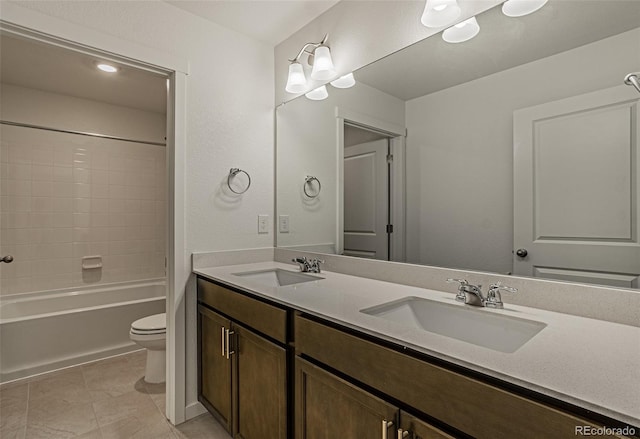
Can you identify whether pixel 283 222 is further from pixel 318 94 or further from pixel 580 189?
pixel 580 189

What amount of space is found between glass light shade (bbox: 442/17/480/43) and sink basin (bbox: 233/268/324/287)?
1.30m

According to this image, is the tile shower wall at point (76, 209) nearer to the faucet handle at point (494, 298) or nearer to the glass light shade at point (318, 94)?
the glass light shade at point (318, 94)

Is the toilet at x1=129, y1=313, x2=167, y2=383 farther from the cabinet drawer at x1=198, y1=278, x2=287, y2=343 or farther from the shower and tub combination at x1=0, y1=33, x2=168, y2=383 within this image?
the cabinet drawer at x1=198, y1=278, x2=287, y2=343

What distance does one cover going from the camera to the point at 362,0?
1.70m

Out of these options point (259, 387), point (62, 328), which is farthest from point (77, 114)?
point (259, 387)

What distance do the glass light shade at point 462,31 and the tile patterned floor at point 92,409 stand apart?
87.2 inches

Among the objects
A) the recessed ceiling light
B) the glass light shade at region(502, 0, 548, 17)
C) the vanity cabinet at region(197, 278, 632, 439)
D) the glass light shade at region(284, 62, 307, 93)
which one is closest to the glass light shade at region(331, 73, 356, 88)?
the glass light shade at region(284, 62, 307, 93)

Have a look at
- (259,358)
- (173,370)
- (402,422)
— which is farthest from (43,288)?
(402,422)

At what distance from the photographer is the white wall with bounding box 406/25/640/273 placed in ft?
3.52

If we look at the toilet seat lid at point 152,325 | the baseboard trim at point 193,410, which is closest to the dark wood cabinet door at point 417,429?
the baseboard trim at point 193,410

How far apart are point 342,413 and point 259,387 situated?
0.50 meters

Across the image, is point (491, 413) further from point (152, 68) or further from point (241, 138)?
point (152, 68)

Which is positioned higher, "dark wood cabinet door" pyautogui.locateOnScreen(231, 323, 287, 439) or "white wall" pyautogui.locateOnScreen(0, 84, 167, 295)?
"white wall" pyautogui.locateOnScreen(0, 84, 167, 295)

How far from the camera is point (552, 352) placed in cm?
76
